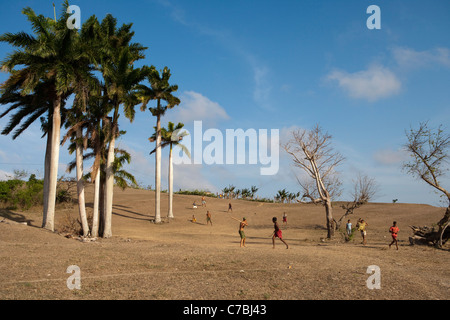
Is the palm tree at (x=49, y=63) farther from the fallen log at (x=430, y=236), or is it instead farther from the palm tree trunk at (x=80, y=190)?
the fallen log at (x=430, y=236)

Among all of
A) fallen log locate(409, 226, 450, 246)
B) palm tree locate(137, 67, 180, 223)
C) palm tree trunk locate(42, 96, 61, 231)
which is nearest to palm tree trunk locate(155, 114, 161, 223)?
palm tree locate(137, 67, 180, 223)

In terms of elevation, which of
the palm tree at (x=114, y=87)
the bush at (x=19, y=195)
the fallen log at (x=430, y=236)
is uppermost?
the palm tree at (x=114, y=87)

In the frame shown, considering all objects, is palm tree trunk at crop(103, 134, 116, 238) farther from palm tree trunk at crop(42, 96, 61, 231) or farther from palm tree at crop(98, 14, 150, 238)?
palm tree trunk at crop(42, 96, 61, 231)

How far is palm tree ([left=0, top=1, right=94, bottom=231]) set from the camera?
2197 cm

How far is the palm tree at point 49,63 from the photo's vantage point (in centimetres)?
2197

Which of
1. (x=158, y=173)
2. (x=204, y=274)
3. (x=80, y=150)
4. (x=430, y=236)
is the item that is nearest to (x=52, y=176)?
(x=80, y=150)

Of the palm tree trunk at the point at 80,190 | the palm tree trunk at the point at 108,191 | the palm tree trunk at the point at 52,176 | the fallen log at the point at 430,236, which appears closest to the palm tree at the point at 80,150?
the palm tree trunk at the point at 80,190

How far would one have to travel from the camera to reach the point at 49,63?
22906 mm

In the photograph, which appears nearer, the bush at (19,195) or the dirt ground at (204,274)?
the dirt ground at (204,274)

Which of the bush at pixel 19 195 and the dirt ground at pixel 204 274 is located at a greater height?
the bush at pixel 19 195

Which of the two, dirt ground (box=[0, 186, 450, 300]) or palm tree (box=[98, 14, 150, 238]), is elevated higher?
palm tree (box=[98, 14, 150, 238])

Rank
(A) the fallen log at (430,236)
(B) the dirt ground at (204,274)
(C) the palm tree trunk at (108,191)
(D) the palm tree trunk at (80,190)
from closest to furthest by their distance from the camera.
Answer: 1. (B) the dirt ground at (204,274)
2. (A) the fallen log at (430,236)
3. (D) the palm tree trunk at (80,190)
4. (C) the palm tree trunk at (108,191)
